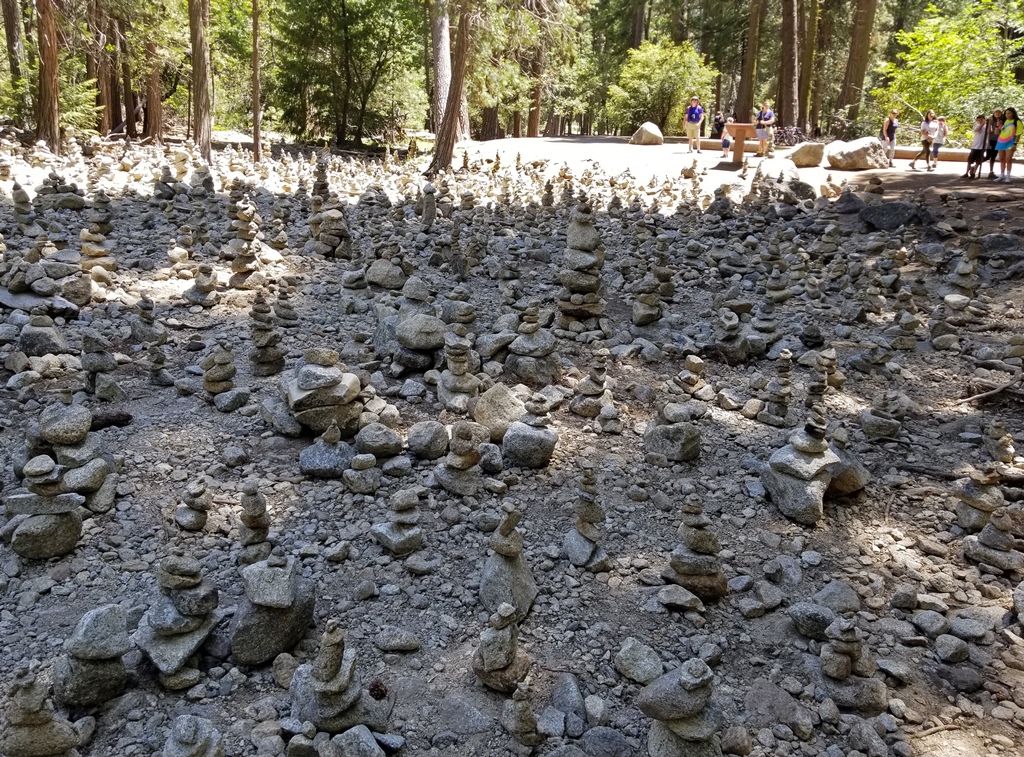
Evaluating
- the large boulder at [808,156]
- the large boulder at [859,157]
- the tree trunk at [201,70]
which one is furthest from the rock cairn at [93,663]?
the large boulder at [859,157]

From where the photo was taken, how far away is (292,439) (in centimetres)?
526

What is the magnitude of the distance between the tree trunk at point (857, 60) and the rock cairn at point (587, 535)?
2042 centimetres

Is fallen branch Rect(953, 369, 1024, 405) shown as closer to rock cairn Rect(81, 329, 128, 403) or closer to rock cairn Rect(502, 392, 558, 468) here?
rock cairn Rect(502, 392, 558, 468)

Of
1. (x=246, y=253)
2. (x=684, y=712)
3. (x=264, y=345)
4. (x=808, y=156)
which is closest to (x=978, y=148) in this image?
(x=808, y=156)

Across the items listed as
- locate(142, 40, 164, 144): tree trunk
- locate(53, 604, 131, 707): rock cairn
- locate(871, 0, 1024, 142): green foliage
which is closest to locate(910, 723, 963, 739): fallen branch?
locate(53, 604, 131, 707): rock cairn

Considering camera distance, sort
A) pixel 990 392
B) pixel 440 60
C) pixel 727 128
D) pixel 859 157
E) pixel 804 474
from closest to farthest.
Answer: pixel 804 474 → pixel 990 392 → pixel 859 157 → pixel 727 128 → pixel 440 60

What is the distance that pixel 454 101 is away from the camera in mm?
14008

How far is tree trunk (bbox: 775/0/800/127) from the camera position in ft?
65.9

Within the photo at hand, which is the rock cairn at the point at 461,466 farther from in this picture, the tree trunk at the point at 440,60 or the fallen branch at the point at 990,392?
the tree trunk at the point at 440,60

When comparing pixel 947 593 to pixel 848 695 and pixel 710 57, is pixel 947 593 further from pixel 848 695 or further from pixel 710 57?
pixel 710 57

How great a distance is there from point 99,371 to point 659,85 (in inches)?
944

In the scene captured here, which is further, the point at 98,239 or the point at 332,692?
the point at 98,239

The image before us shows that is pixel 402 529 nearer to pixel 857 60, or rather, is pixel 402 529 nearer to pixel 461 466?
pixel 461 466

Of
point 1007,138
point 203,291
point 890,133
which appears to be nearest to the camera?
point 203,291
